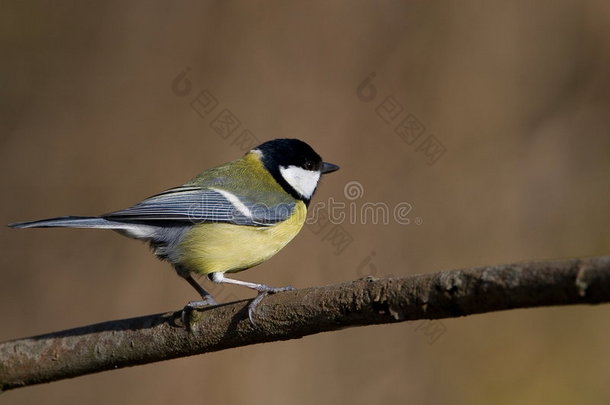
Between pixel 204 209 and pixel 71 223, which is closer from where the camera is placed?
pixel 71 223

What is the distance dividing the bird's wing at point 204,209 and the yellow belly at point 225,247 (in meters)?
0.04

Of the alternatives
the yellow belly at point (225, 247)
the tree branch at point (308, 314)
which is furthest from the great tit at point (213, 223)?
the tree branch at point (308, 314)

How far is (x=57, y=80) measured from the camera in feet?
13.6

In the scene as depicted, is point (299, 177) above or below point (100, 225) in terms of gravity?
above

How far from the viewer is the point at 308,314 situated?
176 centimetres

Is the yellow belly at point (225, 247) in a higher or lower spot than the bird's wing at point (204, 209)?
lower

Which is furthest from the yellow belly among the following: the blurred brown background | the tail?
the blurred brown background

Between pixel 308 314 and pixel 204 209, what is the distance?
1.13 meters

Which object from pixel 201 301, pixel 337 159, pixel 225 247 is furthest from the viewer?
pixel 337 159

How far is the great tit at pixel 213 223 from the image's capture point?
2.61 metres

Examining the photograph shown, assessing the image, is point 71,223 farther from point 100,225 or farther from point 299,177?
point 299,177

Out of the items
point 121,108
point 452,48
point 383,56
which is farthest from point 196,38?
point 452,48

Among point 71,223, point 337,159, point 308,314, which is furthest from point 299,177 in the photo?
point 308,314

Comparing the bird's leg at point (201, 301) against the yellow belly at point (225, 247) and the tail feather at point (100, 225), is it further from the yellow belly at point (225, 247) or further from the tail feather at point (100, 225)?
the tail feather at point (100, 225)
